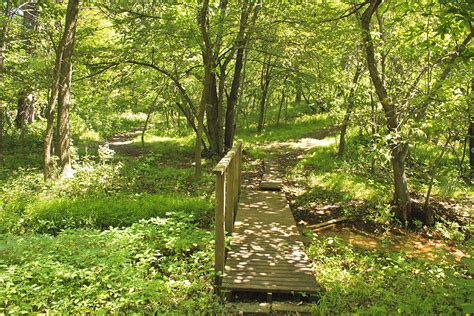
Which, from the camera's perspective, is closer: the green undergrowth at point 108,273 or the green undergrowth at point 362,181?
the green undergrowth at point 108,273

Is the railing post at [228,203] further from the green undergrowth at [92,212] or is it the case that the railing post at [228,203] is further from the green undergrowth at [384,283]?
the green undergrowth at [384,283]

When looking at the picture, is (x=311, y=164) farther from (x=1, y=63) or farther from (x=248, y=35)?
(x=1, y=63)

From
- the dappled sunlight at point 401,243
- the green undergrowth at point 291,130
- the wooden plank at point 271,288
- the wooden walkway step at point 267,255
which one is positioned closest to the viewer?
the wooden plank at point 271,288

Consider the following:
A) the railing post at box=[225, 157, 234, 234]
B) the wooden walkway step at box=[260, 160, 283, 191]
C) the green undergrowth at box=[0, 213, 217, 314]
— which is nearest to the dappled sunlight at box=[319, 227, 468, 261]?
Answer: the railing post at box=[225, 157, 234, 234]

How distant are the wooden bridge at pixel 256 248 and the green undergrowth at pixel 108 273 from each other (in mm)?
373

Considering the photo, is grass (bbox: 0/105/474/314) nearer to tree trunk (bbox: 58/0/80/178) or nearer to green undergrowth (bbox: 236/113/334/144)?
tree trunk (bbox: 58/0/80/178)

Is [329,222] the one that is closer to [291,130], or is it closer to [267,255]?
[267,255]

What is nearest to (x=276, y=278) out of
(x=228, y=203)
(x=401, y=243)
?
(x=228, y=203)

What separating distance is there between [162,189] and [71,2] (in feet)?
17.6

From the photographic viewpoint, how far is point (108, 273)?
479cm

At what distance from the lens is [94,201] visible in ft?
26.1

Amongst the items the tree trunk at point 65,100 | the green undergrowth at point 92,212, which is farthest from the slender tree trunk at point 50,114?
the green undergrowth at point 92,212

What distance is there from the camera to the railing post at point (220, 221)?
4598 mm

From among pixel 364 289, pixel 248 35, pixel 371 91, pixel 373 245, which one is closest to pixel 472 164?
pixel 371 91
